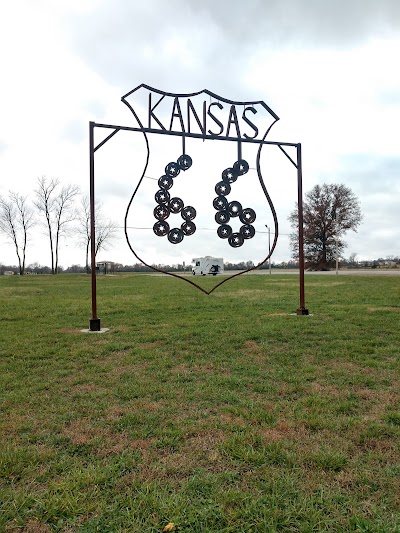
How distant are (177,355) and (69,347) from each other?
169 cm

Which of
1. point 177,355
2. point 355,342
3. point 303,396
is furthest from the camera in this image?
point 355,342

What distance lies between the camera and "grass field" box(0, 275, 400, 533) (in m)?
2.04

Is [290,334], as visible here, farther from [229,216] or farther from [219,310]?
[219,310]

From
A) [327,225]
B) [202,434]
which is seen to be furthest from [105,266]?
[202,434]

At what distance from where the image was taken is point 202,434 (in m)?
2.92

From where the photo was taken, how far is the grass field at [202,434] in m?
2.04

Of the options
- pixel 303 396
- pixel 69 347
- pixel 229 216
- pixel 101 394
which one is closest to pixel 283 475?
pixel 303 396

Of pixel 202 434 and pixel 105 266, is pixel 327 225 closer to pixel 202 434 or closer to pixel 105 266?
pixel 105 266

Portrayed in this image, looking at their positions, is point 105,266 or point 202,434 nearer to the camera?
point 202,434

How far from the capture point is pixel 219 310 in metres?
9.55

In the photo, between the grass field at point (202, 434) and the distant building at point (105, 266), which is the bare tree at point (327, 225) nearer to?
the distant building at point (105, 266)

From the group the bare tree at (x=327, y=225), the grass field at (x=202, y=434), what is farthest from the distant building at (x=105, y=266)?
the grass field at (x=202, y=434)

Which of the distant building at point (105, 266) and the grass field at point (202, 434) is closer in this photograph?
the grass field at point (202, 434)

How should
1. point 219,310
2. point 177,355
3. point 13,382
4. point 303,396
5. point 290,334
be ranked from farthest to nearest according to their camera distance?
point 219,310 < point 290,334 < point 177,355 < point 13,382 < point 303,396
